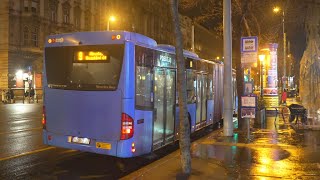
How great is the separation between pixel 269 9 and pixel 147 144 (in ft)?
47.0

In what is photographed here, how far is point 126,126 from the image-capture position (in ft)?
28.8

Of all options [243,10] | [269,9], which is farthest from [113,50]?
[269,9]

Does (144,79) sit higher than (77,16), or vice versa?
(77,16)

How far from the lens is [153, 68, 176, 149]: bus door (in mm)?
10117

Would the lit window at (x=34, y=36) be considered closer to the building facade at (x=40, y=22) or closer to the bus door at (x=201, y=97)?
the building facade at (x=40, y=22)

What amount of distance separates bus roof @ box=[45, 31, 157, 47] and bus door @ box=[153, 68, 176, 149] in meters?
1.02

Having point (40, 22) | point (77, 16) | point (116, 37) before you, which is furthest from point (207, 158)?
point (77, 16)

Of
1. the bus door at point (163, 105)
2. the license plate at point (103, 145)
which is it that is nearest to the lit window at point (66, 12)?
the bus door at point (163, 105)

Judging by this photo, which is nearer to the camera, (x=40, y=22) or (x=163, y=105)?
(x=163, y=105)

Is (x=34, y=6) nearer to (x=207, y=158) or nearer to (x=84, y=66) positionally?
(x=84, y=66)

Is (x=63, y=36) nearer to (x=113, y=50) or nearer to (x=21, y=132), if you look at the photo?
(x=113, y=50)

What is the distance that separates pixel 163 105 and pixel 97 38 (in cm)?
263

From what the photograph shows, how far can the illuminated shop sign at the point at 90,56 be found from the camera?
9.04m

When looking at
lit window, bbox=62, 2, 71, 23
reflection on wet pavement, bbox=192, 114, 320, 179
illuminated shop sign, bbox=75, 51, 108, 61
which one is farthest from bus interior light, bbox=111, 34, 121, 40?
lit window, bbox=62, 2, 71, 23
